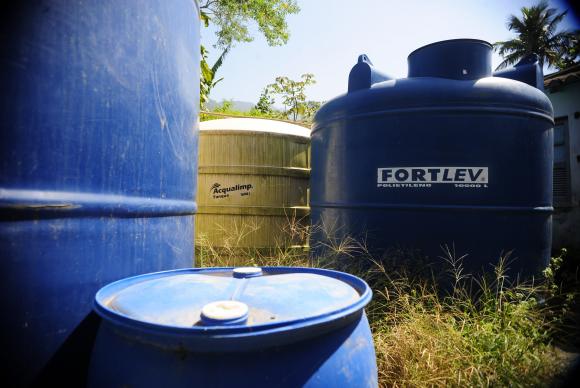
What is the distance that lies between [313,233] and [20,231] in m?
2.45

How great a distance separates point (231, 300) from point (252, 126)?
9.62 ft

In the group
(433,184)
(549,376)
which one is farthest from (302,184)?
(549,376)

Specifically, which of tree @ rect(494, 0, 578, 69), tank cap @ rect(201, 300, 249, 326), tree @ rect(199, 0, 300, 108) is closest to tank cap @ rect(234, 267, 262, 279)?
tank cap @ rect(201, 300, 249, 326)

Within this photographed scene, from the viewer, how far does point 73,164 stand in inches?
46.8

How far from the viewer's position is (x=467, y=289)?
→ 100.0 inches

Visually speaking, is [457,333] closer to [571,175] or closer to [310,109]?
[571,175]

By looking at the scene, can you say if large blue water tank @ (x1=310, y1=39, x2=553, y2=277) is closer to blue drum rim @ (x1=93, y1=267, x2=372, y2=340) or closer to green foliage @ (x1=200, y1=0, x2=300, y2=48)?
blue drum rim @ (x1=93, y1=267, x2=372, y2=340)

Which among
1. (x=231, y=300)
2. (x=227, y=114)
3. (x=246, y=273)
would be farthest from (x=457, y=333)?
(x=227, y=114)

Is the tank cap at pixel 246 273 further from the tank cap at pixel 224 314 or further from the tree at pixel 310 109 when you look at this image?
the tree at pixel 310 109

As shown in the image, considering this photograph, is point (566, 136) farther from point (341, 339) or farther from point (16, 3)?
point (16, 3)

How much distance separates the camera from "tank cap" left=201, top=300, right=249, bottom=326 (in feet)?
2.83

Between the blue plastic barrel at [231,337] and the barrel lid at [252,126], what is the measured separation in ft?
8.72

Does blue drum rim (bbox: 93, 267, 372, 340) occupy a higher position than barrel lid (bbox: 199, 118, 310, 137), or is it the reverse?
barrel lid (bbox: 199, 118, 310, 137)

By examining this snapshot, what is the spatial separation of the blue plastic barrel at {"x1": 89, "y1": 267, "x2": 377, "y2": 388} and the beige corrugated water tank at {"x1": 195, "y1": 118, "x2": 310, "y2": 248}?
233 centimetres
